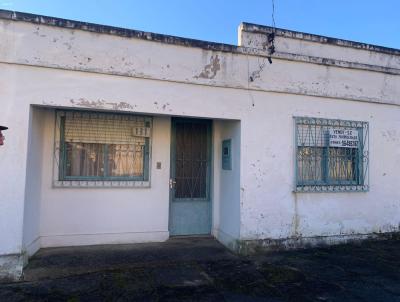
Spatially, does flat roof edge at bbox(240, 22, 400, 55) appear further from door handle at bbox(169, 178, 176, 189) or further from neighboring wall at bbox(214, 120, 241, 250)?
door handle at bbox(169, 178, 176, 189)

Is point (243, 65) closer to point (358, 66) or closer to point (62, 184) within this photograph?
point (358, 66)

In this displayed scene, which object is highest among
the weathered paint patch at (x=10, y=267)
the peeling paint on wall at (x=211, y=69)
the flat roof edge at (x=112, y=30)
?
the flat roof edge at (x=112, y=30)

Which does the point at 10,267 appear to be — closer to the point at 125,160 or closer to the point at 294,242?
the point at 125,160

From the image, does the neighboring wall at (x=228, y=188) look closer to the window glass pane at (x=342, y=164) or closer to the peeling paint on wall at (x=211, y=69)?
the peeling paint on wall at (x=211, y=69)

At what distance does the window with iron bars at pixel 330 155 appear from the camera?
639cm

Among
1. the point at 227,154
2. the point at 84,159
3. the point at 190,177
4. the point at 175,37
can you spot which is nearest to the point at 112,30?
the point at 175,37

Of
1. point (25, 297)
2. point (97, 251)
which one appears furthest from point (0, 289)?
point (97, 251)

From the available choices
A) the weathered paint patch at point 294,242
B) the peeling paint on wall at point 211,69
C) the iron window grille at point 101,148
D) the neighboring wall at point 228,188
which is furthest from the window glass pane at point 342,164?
the iron window grille at point 101,148

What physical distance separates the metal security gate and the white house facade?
0.07 feet

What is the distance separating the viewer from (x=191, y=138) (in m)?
6.85

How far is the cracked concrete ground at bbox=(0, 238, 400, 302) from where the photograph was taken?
418 cm

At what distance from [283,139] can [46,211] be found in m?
4.46

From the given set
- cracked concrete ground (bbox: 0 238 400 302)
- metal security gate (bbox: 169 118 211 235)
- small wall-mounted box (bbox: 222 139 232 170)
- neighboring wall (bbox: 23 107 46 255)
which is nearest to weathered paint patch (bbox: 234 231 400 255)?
cracked concrete ground (bbox: 0 238 400 302)

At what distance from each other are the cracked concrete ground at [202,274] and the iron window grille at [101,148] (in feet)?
4.16
